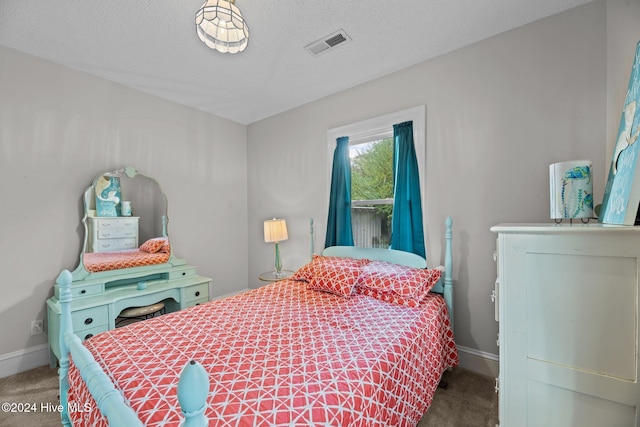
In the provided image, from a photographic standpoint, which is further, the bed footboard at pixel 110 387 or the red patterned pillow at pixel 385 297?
the red patterned pillow at pixel 385 297

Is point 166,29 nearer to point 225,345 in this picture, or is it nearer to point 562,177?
point 225,345

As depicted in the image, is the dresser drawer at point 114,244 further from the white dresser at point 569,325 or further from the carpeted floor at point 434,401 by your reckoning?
the white dresser at point 569,325

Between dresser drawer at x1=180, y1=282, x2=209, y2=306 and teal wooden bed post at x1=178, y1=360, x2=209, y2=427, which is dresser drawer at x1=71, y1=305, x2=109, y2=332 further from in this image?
teal wooden bed post at x1=178, y1=360, x2=209, y2=427

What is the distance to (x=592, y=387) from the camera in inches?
42.7

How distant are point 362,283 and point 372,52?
6.30 ft

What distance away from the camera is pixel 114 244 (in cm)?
264

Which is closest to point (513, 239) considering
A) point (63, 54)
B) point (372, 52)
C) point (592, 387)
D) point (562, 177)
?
point (562, 177)

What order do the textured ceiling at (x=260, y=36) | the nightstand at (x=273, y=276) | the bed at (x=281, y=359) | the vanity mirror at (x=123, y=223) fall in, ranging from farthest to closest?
1. the nightstand at (x=273, y=276)
2. the vanity mirror at (x=123, y=223)
3. the textured ceiling at (x=260, y=36)
4. the bed at (x=281, y=359)

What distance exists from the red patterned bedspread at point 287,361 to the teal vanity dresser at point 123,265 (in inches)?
36.5

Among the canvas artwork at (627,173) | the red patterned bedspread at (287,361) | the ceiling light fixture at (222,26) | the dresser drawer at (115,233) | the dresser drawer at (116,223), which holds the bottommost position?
the red patterned bedspread at (287,361)

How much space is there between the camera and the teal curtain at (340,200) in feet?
9.52

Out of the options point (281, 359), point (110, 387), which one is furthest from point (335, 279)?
point (110, 387)

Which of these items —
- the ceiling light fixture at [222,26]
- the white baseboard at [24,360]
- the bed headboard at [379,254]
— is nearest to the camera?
the ceiling light fixture at [222,26]

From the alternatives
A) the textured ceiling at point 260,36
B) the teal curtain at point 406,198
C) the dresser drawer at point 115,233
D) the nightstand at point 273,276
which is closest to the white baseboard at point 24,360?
the dresser drawer at point 115,233
